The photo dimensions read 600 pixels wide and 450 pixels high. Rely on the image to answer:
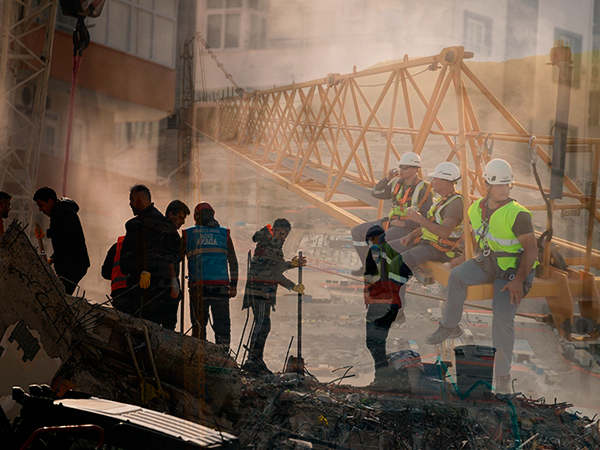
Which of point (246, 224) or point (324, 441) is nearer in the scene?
point (324, 441)

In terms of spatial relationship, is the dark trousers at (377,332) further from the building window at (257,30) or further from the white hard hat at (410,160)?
the building window at (257,30)

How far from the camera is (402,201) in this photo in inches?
173

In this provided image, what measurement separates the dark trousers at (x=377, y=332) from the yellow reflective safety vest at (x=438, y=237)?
601mm

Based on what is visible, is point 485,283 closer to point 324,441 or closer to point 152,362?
point 324,441

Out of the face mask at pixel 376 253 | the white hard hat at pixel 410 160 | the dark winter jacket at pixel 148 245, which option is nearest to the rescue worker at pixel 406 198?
the white hard hat at pixel 410 160

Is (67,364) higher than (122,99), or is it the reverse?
(122,99)

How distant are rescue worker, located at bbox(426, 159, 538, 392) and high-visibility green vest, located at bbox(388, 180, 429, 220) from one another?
658mm

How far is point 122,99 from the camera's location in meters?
6.78

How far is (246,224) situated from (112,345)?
3.91 meters

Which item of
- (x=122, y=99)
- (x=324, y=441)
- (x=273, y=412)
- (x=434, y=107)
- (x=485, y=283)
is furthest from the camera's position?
(x=122, y=99)

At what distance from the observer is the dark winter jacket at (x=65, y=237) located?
13.3 feet

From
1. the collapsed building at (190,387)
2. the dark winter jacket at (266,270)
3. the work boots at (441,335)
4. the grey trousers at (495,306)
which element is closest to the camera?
the collapsed building at (190,387)

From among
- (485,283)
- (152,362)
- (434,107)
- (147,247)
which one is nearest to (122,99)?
(147,247)

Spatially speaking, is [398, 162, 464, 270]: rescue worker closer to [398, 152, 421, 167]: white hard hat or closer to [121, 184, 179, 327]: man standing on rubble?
[398, 152, 421, 167]: white hard hat
